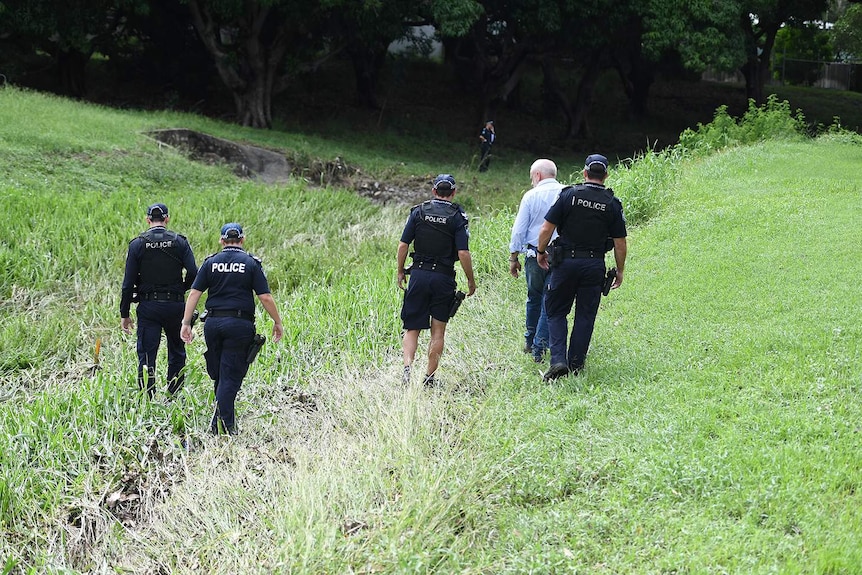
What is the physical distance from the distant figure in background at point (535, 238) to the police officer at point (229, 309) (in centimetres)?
247

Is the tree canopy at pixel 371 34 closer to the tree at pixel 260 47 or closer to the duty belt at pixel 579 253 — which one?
the tree at pixel 260 47

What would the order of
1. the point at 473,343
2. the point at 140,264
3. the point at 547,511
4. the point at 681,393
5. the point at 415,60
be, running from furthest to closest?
1. the point at 415,60
2. the point at 473,343
3. the point at 140,264
4. the point at 681,393
5. the point at 547,511

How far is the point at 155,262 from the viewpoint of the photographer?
320 inches

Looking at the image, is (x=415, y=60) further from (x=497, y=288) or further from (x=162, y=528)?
(x=162, y=528)

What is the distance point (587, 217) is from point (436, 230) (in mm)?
1298

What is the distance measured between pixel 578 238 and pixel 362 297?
409 cm

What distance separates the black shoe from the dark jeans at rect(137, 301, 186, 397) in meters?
3.33

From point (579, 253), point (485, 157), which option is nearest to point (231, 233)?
point (579, 253)

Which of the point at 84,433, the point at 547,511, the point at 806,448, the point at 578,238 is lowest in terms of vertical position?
the point at 84,433

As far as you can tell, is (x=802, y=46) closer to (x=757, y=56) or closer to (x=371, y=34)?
(x=757, y=56)

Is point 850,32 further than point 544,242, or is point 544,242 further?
point 850,32

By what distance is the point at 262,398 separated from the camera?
27.7ft

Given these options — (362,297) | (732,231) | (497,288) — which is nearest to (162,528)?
(362,297)

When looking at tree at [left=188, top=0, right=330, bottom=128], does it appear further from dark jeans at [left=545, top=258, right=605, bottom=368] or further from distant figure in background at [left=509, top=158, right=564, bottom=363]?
dark jeans at [left=545, top=258, right=605, bottom=368]
